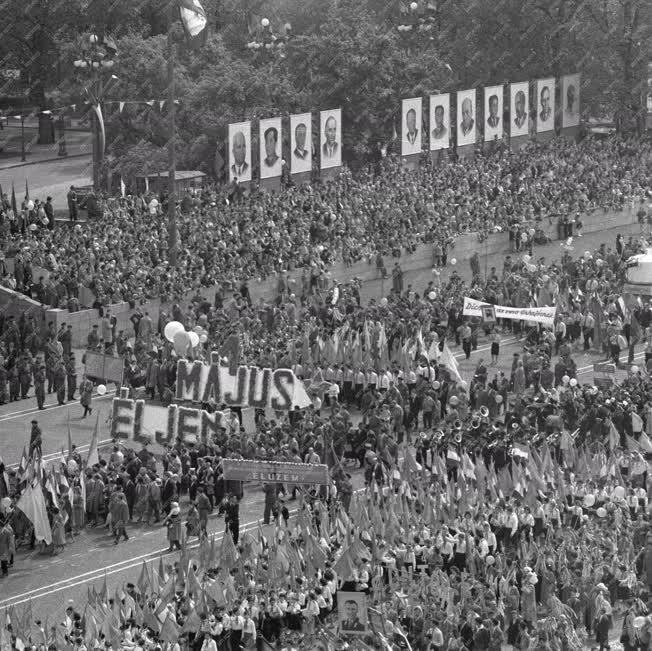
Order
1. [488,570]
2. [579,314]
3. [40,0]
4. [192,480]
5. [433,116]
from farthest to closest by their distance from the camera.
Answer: [40,0], [433,116], [579,314], [192,480], [488,570]

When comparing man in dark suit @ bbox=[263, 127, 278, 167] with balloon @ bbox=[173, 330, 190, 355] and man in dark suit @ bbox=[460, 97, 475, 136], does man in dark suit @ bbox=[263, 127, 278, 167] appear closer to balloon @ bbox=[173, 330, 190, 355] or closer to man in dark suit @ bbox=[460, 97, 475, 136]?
man in dark suit @ bbox=[460, 97, 475, 136]

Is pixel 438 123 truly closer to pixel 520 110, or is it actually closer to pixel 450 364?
pixel 520 110

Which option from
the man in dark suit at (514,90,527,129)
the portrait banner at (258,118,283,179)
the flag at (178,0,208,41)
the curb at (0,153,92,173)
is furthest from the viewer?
the man in dark suit at (514,90,527,129)

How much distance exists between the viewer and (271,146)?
59.7 metres

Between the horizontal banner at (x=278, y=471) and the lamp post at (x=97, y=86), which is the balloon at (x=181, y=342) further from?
the lamp post at (x=97, y=86)

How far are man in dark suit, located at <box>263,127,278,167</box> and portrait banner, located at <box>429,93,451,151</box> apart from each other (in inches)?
324

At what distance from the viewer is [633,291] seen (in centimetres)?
5169

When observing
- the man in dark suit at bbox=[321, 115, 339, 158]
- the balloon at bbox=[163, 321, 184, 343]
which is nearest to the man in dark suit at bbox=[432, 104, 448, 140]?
the man in dark suit at bbox=[321, 115, 339, 158]

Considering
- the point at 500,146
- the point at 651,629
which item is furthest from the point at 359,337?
the point at 500,146

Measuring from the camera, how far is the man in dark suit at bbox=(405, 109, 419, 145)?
2574 inches

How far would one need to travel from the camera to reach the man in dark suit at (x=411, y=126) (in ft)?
214

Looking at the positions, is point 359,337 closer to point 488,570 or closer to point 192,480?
point 192,480

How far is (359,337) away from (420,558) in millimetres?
11501

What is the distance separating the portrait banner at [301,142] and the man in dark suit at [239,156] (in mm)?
2532
